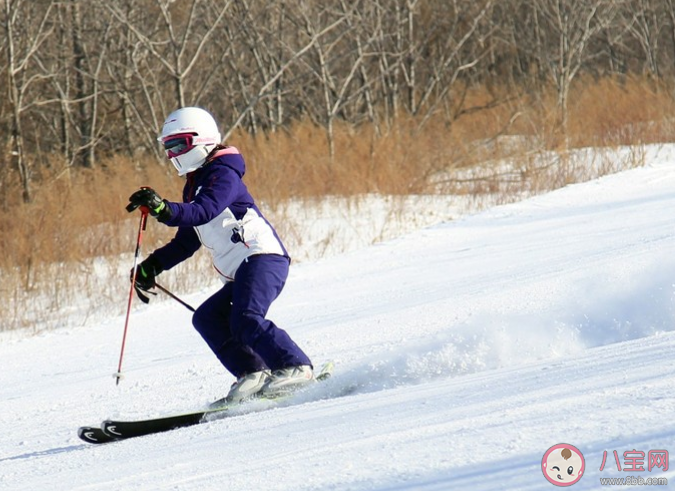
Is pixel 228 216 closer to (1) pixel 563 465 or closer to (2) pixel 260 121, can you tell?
(1) pixel 563 465

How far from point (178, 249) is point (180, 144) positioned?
65cm

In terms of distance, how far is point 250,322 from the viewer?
14.9 feet

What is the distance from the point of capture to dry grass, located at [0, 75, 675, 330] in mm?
12148

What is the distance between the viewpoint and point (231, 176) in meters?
4.55

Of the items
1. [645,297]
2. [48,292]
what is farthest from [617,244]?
[48,292]

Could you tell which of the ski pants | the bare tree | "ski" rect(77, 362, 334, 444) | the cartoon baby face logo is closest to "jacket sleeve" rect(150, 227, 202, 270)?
the ski pants

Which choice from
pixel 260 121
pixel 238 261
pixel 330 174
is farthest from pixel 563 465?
pixel 260 121

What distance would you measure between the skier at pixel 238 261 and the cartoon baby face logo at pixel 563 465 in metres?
2.17

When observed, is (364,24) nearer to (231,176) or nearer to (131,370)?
(131,370)

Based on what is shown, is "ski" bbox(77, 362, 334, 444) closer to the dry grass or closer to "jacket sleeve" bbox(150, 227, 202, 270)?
"jacket sleeve" bbox(150, 227, 202, 270)

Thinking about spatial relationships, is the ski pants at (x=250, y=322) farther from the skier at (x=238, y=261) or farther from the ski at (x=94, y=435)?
the ski at (x=94, y=435)

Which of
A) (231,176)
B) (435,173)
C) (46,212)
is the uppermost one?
(231,176)

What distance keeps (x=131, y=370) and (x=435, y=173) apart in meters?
10.3

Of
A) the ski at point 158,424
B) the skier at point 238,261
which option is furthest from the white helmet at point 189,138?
the ski at point 158,424
